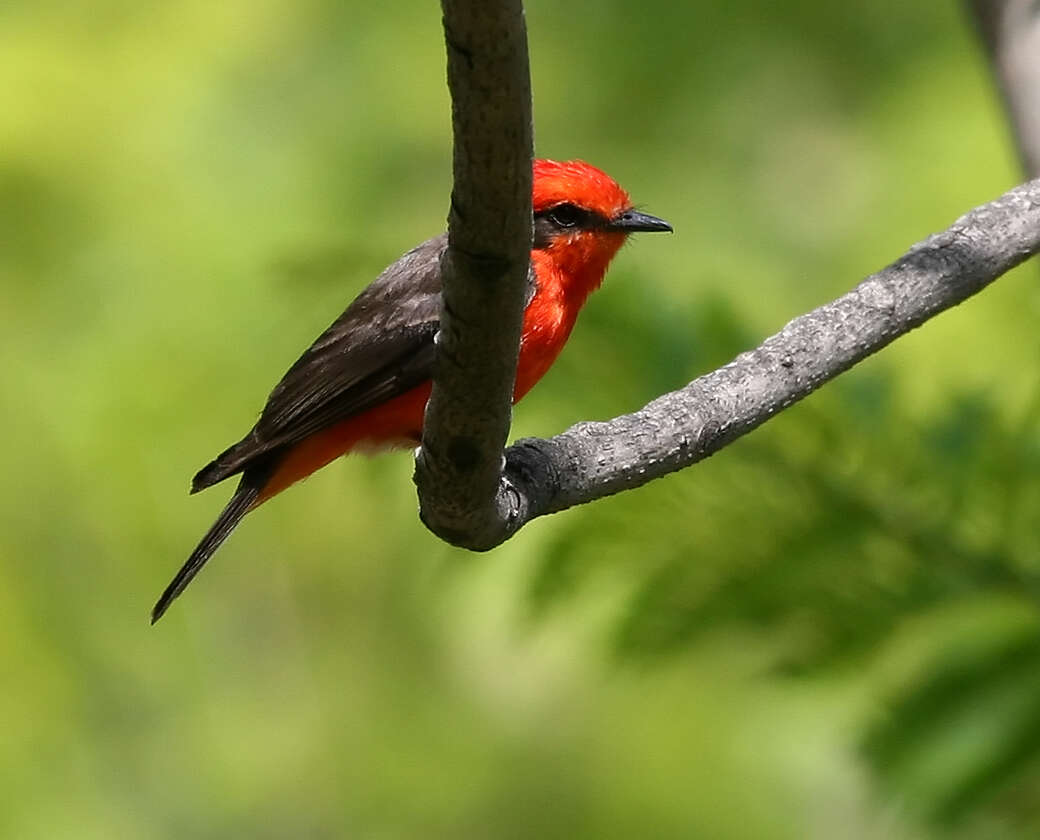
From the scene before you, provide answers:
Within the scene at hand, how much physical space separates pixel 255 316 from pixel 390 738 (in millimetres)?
1744

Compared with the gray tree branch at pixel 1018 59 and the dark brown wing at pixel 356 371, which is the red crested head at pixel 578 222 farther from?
the gray tree branch at pixel 1018 59

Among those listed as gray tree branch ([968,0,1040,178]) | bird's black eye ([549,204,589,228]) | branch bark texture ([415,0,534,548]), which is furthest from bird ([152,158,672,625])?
branch bark texture ([415,0,534,548])

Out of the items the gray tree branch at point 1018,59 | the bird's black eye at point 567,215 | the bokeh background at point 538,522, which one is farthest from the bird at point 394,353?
the gray tree branch at point 1018,59

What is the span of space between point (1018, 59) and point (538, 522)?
1.93 metres

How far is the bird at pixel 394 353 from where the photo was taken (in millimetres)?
4203

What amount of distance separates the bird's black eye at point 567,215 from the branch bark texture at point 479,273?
1887 mm

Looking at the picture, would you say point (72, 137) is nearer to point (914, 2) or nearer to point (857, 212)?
point (857, 212)

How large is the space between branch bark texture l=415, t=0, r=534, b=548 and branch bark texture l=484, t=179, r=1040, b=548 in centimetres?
13

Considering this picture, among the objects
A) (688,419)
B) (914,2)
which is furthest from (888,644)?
(914,2)

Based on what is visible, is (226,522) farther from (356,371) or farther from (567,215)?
(567,215)

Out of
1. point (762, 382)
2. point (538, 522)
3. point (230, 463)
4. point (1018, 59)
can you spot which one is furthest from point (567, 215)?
point (762, 382)

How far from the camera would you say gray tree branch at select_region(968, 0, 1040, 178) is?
12.5 feet

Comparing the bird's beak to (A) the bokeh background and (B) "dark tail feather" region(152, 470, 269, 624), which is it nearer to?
(A) the bokeh background

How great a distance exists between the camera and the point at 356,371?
168 inches
